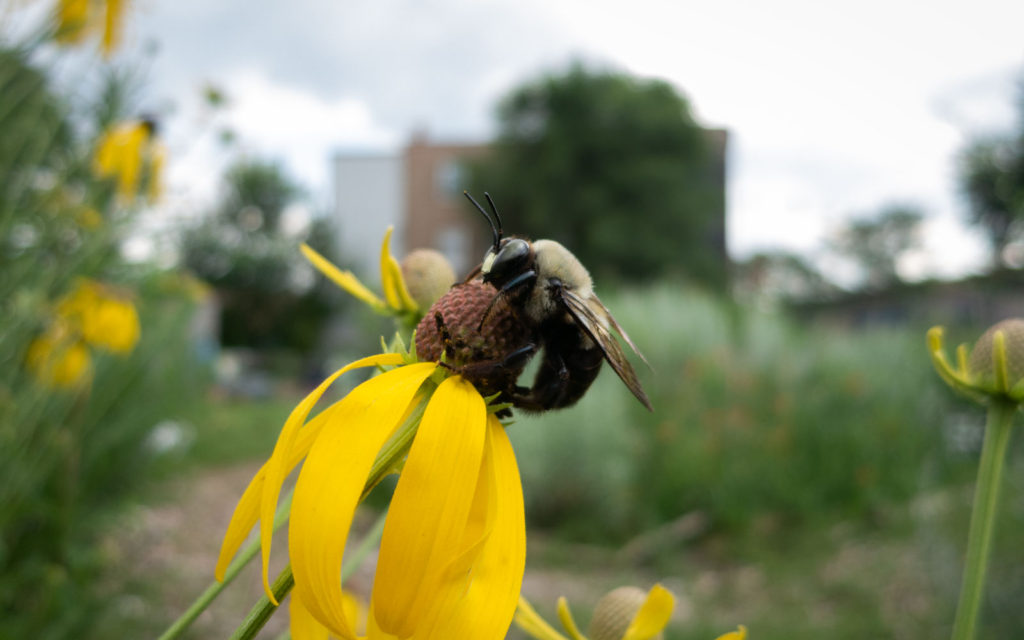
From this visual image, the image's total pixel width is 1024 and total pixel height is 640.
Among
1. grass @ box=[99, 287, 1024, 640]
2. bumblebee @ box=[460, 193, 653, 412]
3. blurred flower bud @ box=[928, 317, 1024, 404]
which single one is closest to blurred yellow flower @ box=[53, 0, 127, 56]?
bumblebee @ box=[460, 193, 653, 412]

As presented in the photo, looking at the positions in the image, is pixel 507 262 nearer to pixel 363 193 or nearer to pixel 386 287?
pixel 386 287

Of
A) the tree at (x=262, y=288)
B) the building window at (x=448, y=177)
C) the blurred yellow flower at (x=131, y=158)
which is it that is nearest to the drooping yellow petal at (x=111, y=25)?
the blurred yellow flower at (x=131, y=158)

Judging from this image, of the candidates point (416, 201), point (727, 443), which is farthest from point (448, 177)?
point (727, 443)

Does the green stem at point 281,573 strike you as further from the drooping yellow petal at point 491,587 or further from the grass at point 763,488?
the grass at point 763,488

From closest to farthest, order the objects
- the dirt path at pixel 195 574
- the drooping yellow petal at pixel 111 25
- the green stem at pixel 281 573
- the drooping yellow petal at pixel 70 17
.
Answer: the green stem at pixel 281 573
the drooping yellow petal at pixel 70 17
the drooping yellow petal at pixel 111 25
the dirt path at pixel 195 574

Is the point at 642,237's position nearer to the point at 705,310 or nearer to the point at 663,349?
the point at 705,310

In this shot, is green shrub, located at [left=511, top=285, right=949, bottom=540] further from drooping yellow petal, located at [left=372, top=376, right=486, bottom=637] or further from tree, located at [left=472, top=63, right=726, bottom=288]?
tree, located at [left=472, top=63, right=726, bottom=288]
